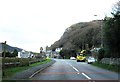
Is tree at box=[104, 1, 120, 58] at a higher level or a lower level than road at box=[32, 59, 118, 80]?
higher

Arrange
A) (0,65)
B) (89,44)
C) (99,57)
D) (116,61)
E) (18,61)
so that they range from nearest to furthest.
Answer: (0,65) → (18,61) → (116,61) → (99,57) → (89,44)

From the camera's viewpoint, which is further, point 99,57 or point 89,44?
point 89,44

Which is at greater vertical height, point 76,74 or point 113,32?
point 113,32

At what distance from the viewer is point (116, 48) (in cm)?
4625

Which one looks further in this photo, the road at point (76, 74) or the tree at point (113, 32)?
the tree at point (113, 32)

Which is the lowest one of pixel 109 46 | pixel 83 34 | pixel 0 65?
pixel 0 65

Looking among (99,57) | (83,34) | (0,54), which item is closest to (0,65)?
(0,54)

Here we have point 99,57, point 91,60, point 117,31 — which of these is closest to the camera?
point 117,31

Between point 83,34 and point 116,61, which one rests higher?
point 83,34

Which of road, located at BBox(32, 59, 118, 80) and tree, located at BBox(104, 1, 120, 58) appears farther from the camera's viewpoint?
tree, located at BBox(104, 1, 120, 58)

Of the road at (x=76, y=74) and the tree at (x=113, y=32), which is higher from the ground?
the tree at (x=113, y=32)

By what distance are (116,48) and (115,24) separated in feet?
13.1

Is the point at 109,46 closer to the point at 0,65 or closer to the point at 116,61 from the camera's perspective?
the point at 116,61

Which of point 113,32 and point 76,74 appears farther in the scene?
point 113,32
